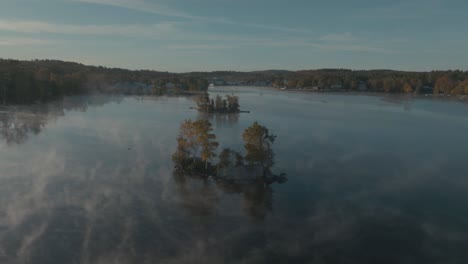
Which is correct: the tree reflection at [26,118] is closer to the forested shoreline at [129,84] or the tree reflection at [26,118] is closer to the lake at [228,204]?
the lake at [228,204]

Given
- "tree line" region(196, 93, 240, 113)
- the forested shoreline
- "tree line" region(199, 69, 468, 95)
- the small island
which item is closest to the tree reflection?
the forested shoreline

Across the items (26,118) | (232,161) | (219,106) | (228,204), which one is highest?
(219,106)

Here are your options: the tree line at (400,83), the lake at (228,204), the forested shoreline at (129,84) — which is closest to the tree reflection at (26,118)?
the lake at (228,204)

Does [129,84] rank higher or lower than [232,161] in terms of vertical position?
higher

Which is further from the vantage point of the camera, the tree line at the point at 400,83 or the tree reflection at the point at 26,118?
the tree line at the point at 400,83

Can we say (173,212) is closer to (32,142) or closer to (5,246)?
(5,246)

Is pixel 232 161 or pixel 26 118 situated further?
pixel 26 118

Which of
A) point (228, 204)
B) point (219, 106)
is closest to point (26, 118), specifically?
point (219, 106)

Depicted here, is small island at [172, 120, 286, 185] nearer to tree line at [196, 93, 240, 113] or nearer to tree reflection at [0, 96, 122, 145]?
tree reflection at [0, 96, 122, 145]

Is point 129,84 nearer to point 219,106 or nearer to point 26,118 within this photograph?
point 219,106
